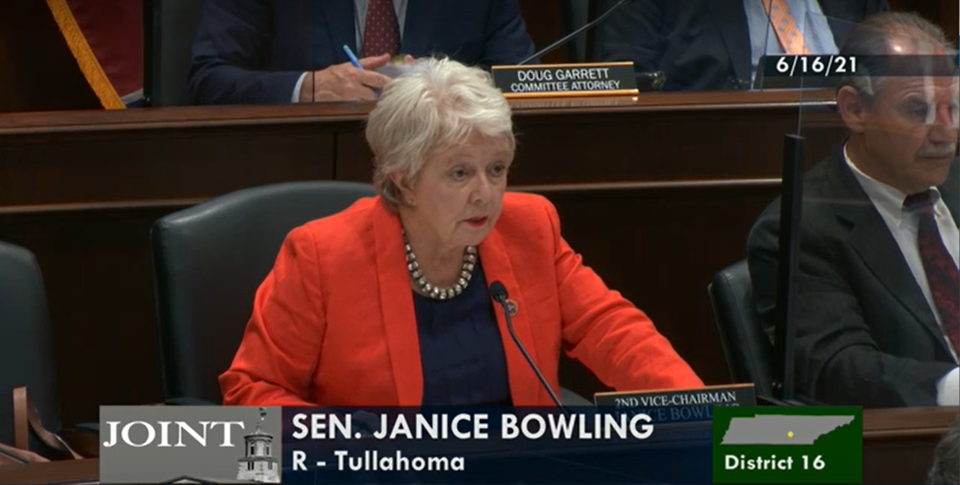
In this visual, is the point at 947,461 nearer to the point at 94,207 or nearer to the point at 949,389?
the point at 949,389

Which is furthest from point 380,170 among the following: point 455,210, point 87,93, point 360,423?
point 87,93

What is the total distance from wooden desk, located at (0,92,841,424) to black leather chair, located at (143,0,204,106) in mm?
471

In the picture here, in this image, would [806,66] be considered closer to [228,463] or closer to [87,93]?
[228,463]

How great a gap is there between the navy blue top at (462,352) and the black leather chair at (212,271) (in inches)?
9.2

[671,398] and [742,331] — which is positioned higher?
[742,331]

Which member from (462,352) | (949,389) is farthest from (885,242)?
(462,352)

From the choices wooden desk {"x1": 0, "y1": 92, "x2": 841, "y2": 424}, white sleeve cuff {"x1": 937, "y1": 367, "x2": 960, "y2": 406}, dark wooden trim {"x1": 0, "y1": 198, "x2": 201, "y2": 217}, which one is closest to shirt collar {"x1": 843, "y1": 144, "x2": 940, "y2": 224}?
white sleeve cuff {"x1": 937, "y1": 367, "x2": 960, "y2": 406}

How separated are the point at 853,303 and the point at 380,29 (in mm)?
1305

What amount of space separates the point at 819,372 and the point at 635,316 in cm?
25

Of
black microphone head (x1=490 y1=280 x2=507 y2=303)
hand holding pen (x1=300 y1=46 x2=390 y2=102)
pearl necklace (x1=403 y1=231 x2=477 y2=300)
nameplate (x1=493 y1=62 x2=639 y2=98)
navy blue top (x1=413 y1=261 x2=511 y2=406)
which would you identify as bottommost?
navy blue top (x1=413 y1=261 x2=511 y2=406)

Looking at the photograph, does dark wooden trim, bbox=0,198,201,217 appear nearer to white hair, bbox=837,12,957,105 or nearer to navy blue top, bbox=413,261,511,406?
navy blue top, bbox=413,261,511,406

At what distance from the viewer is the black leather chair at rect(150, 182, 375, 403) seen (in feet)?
6.63

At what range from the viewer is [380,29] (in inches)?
118

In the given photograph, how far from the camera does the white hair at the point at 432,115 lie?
6.39 feet
